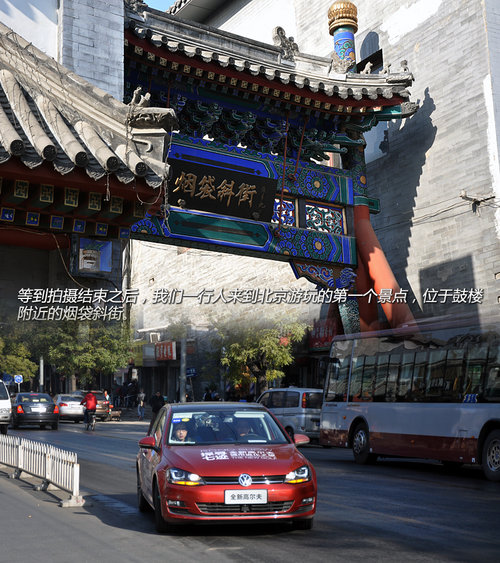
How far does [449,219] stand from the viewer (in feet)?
77.8

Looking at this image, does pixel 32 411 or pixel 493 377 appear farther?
pixel 32 411

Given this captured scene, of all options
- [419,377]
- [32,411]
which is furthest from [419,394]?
[32,411]

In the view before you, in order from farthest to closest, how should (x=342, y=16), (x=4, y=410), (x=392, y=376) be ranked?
1. (x=4, y=410)
2. (x=342, y=16)
3. (x=392, y=376)

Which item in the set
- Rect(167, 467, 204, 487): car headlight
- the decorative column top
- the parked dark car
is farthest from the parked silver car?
Rect(167, 467, 204, 487): car headlight

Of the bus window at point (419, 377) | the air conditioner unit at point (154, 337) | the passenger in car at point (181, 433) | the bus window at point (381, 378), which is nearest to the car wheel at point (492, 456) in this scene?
the bus window at point (419, 377)

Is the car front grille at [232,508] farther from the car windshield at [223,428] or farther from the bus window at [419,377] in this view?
the bus window at [419,377]

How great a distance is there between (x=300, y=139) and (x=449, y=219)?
666 centimetres

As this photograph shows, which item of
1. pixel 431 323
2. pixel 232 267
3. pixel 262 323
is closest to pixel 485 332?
pixel 431 323

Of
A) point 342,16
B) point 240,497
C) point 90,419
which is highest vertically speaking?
point 342,16

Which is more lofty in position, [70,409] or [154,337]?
[154,337]

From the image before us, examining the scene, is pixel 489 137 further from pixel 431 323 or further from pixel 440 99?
pixel 431 323

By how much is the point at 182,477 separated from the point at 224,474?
17.0 inches

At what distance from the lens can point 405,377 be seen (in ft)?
53.4

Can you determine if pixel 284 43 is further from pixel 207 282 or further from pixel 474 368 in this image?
pixel 207 282
